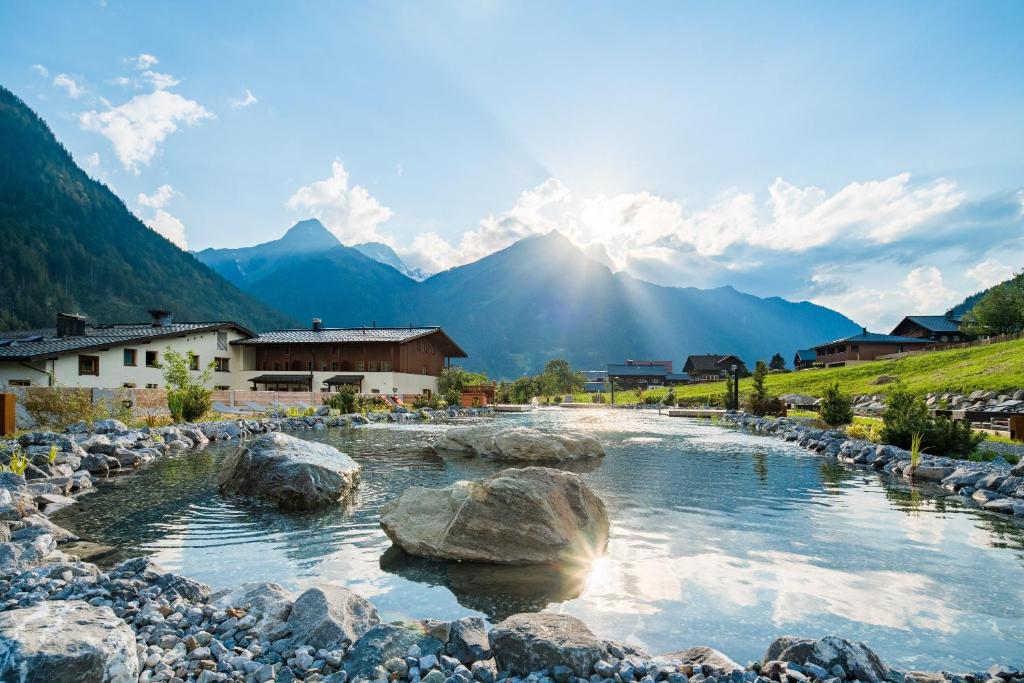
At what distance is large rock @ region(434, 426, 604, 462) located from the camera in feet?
62.4

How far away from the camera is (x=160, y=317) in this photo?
179 ft

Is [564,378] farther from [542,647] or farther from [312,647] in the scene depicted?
[542,647]

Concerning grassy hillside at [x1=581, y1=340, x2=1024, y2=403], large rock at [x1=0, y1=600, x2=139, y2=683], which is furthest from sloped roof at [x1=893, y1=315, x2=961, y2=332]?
large rock at [x1=0, y1=600, x2=139, y2=683]

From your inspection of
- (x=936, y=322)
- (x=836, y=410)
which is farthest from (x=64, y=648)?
(x=936, y=322)

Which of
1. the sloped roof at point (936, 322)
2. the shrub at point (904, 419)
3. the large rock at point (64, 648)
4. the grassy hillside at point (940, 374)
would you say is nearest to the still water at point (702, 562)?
the large rock at point (64, 648)

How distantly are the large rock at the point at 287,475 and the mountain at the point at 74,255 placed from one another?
101 metres

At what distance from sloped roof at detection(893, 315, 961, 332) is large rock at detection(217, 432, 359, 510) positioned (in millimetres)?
103505

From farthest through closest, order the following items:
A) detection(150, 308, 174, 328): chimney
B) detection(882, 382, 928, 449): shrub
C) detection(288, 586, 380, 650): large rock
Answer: detection(150, 308, 174, 328): chimney
detection(882, 382, 928, 449): shrub
detection(288, 586, 380, 650): large rock

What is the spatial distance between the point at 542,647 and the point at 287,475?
8818 millimetres

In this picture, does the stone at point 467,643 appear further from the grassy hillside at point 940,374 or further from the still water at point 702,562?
the grassy hillside at point 940,374

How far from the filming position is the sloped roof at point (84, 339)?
116ft

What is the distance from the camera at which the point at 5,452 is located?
14773 millimetres

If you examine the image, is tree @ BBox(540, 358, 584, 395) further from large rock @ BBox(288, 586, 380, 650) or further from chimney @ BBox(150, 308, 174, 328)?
large rock @ BBox(288, 586, 380, 650)

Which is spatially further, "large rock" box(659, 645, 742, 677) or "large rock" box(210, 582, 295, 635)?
"large rock" box(210, 582, 295, 635)
